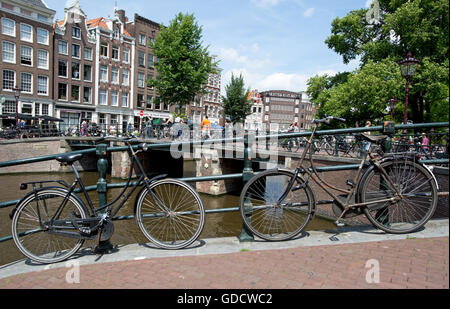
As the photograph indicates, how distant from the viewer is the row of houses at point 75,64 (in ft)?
93.7

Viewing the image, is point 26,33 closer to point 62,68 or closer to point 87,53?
point 62,68

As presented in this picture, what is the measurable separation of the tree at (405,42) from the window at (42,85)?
24617 mm

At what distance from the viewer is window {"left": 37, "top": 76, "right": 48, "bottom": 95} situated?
30.5 metres

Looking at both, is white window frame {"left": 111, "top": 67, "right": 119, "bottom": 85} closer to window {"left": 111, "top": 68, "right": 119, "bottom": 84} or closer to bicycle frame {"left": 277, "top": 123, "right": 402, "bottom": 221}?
window {"left": 111, "top": 68, "right": 119, "bottom": 84}

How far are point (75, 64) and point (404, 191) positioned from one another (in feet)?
117

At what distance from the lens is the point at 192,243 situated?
3115 millimetres

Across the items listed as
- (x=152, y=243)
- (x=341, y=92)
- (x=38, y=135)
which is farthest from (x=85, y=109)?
(x=152, y=243)

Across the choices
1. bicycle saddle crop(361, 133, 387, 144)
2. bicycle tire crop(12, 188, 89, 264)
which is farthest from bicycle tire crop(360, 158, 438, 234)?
bicycle tire crop(12, 188, 89, 264)

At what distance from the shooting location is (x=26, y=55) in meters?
29.3

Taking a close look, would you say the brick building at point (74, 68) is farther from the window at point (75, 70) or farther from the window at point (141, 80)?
the window at point (141, 80)

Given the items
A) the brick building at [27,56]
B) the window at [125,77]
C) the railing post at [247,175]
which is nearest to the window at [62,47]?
the brick building at [27,56]

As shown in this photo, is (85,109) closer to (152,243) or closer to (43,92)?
(43,92)

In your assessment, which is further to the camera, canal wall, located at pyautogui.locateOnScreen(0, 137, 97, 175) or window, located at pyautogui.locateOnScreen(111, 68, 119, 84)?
window, located at pyautogui.locateOnScreen(111, 68, 119, 84)
